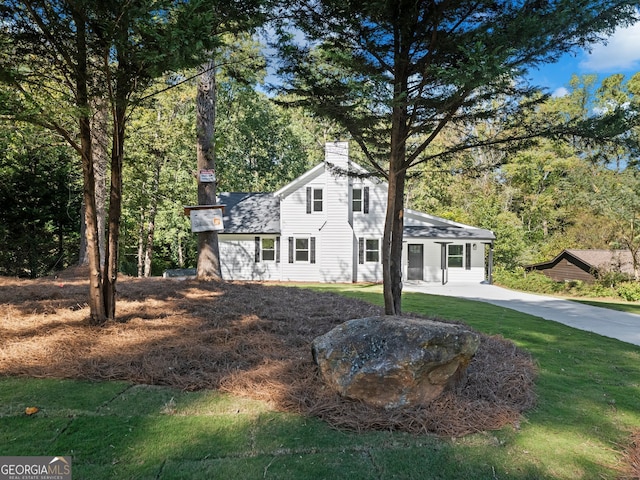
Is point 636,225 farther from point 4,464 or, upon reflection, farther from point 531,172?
point 4,464

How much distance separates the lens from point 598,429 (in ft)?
10.0

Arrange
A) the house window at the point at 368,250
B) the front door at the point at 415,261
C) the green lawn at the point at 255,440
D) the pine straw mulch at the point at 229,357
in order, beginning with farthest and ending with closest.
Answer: the front door at the point at 415,261
the house window at the point at 368,250
the pine straw mulch at the point at 229,357
the green lawn at the point at 255,440

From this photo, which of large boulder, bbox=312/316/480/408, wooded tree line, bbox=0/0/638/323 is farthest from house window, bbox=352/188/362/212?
large boulder, bbox=312/316/480/408

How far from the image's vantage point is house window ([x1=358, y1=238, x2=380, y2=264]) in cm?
1886

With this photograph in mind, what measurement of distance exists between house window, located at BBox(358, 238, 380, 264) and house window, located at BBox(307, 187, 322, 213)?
269cm

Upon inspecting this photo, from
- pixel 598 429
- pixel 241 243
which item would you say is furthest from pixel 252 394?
pixel 241 243

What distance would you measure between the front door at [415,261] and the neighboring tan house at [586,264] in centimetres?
825

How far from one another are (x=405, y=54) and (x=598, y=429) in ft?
15.5

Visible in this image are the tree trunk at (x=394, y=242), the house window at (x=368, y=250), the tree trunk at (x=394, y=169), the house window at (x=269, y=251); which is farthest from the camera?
the house window at (x=269, y=251)

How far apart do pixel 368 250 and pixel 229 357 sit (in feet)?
49.7

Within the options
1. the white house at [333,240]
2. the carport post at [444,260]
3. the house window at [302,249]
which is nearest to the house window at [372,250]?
the white house at [333,240]

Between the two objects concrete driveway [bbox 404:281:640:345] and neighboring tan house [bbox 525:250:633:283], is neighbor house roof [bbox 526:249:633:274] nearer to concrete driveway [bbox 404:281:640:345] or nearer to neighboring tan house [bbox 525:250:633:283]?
neighboring tan house [bbox 525:250:633:283]

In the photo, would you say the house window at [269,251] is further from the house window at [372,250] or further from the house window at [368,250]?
the house window at [372,250]

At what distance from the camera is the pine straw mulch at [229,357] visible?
313cm
